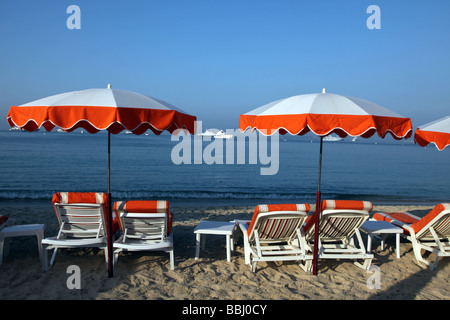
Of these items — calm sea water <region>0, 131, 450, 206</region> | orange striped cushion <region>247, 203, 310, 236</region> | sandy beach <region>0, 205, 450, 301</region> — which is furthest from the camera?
calm sea water <region>0, 131, 450, 206</region>

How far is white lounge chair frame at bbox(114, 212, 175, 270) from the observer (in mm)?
4566

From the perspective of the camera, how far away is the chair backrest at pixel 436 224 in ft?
16.1

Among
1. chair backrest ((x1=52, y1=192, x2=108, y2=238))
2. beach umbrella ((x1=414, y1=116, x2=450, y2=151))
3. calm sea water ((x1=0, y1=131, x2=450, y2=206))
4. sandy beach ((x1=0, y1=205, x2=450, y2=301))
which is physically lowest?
calm sea water ((x1=0, y1=131, x2=450, y2=206))

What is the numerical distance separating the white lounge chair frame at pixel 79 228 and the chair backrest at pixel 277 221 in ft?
7.24

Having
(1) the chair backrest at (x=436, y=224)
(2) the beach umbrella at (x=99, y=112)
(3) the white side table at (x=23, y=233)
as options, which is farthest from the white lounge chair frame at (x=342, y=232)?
(3) the white side table at (x=23, y=233)

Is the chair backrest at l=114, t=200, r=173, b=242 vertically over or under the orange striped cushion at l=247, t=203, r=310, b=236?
under

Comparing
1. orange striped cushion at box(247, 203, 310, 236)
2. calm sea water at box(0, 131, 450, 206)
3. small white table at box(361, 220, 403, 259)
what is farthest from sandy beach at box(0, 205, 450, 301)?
calm sea water at box(0, 131, 450, 206)

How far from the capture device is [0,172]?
20.3 m

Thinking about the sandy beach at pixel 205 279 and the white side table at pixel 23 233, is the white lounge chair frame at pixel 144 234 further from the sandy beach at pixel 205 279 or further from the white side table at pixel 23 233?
the white side table at pixel 23 233

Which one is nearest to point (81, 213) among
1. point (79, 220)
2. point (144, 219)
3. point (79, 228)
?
point (79, 220)

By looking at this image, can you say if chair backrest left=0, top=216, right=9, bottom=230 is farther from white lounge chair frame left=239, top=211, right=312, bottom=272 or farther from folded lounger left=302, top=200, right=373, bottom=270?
folded lounger left=302, top=200, right=373, bottom=270

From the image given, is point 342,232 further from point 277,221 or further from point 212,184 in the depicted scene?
point 212,184

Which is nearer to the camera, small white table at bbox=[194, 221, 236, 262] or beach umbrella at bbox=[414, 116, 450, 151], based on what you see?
beach umbrella at bbox=[414, 116, 450, 151]
